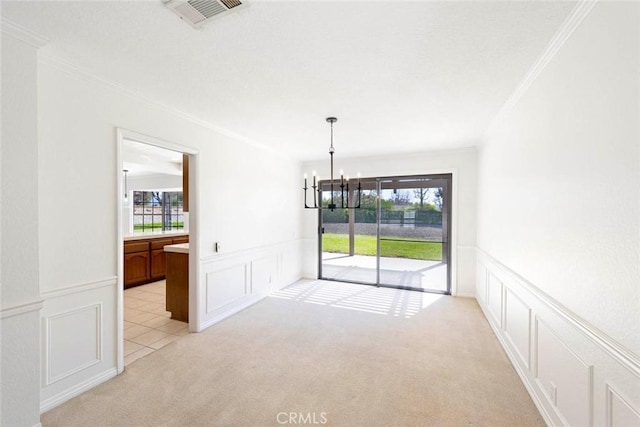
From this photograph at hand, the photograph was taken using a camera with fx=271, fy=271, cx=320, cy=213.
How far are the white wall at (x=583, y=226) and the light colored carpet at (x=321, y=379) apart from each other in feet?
1.44

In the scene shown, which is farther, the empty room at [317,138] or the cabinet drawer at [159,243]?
the cabinet drawer at [159,243]

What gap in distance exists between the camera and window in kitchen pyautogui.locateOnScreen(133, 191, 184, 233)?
776 cm

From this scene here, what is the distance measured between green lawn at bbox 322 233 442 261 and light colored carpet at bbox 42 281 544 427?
1472 mm

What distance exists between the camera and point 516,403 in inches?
80.2

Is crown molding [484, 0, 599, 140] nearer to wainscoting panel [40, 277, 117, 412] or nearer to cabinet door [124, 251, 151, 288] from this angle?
wainscoting panel [40, 277, 117, 412]

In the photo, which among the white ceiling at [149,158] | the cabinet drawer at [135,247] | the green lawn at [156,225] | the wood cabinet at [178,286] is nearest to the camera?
the wood cabinet at [178,286]

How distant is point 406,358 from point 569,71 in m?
2.58

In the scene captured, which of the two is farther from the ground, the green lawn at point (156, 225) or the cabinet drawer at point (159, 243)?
the green lawn at point (156, 225)

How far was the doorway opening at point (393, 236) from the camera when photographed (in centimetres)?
488

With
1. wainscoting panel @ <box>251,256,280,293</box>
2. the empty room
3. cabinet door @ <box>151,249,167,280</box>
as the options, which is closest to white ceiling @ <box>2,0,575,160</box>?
the empty room

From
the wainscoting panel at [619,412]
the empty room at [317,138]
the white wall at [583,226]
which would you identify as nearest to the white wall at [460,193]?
the empty room at [317,138]

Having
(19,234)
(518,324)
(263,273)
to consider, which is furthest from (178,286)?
(518,324)

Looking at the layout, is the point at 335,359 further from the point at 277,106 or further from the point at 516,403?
the point at 277,106

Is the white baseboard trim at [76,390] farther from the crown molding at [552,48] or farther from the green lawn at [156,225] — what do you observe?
the green lawn at [156,225]
